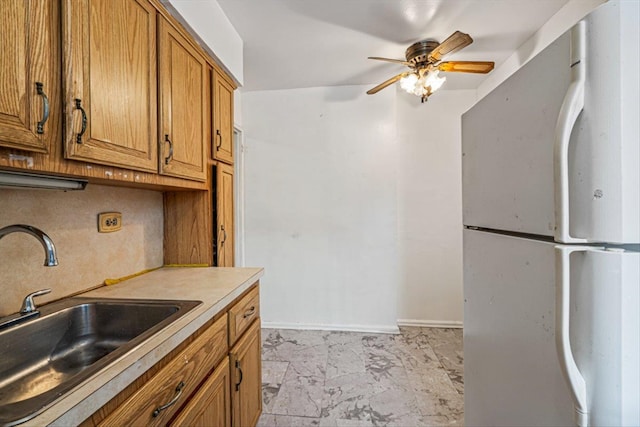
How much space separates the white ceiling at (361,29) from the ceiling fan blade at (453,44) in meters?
0.19

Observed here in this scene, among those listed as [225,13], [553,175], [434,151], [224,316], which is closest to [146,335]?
[224,316]

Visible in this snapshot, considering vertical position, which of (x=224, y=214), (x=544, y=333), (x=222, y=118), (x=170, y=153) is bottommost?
(x=544, y=333)

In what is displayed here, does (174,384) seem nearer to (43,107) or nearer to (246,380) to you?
(246,380)

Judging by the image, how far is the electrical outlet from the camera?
129 centimetres

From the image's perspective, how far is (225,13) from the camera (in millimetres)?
1764

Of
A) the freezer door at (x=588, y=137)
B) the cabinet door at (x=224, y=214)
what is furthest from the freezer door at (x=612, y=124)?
the cabinet door at (x=224, y=214)

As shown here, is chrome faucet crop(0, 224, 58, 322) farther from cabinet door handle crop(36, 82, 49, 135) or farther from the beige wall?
cabinet door handle crop(36, 82, 49, 135)

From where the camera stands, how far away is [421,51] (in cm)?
206

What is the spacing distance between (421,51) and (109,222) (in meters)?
2.27

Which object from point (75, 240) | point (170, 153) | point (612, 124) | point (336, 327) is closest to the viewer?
point (612, 124)

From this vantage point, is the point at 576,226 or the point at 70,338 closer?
the point at 576,226

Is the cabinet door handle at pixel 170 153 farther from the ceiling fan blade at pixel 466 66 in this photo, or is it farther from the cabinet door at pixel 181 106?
the ceiling fan blade at pixel 466 66

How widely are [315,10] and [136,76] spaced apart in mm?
1198

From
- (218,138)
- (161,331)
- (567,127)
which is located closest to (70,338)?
(161,331)
